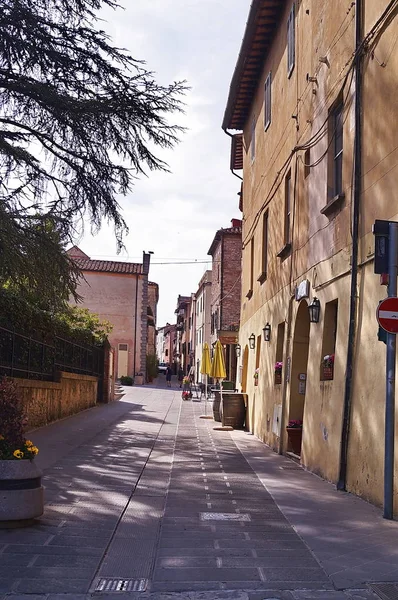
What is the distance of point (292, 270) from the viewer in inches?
515

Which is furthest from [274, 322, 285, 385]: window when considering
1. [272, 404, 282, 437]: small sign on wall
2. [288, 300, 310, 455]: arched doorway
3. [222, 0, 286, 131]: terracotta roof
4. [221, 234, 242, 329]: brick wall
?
[221, 234, 242, 329]: brick wall

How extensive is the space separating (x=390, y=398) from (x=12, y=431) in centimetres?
374

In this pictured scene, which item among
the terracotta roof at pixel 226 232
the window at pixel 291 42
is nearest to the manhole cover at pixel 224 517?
the window at pixel 291 42

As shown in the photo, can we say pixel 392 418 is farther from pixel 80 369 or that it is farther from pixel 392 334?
pixel 80 369

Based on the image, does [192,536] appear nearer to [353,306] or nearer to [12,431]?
[12,431]

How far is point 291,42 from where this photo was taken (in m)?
14.1

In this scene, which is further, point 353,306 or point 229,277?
point 229,277

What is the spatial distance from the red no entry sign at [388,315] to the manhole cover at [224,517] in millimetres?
2406

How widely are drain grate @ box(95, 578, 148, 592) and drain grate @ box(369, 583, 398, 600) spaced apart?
161cm

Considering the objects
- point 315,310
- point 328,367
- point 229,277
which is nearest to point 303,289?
point 315,310

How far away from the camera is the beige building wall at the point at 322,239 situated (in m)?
8.12

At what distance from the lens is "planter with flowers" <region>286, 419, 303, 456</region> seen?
12398mm

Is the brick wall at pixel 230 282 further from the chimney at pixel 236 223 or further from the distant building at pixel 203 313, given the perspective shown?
the distant building at pixel 203 313

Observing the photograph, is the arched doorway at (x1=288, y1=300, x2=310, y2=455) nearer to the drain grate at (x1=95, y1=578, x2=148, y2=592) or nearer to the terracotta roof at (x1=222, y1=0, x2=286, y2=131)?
the terracotta roof at (x1=222, y1=0, x2=286, y2=131)
